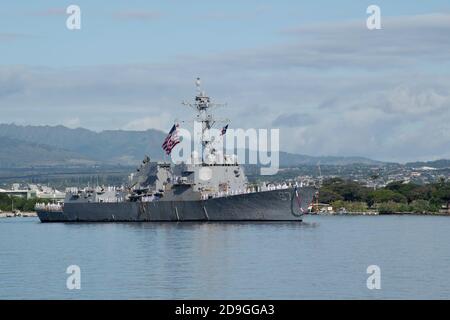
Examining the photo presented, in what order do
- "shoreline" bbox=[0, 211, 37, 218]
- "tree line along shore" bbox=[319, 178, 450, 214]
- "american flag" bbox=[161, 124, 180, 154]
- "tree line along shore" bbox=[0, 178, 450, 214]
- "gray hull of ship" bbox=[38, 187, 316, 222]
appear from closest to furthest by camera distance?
"gray hull of ship" bbox=[38, 187, 316, 222], "american flag" bbox=[161, 124, 180, 154], "tree line along shore" bbox=[319, 178, 450, 214], "tree line along shore" bbox=[0, 178, 450, 214], "shoreline" bbox=[0, 211, 37, 218]

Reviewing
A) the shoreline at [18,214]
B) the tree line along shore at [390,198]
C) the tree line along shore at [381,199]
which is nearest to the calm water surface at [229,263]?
the tree line along shore at [390,198]

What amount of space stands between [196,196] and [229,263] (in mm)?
36041

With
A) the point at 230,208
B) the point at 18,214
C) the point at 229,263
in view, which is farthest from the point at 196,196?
the point at 18,214

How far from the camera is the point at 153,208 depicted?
9306 cm

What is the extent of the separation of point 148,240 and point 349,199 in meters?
91.1

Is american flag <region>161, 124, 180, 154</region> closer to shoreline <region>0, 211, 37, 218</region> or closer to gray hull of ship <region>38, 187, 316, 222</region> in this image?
gray hull of ship <region>38, 187, 316, 222</region>

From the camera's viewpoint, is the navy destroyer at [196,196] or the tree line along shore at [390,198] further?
the tree line along shore at [390,198]

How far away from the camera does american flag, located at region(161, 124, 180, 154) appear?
85.4 metres

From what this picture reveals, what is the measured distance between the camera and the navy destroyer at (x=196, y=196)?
274 ft

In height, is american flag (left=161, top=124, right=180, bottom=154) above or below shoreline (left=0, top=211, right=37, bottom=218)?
above

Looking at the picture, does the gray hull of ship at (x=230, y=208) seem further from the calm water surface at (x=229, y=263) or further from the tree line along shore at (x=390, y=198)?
the tree line along shore at (x=390, y=198)

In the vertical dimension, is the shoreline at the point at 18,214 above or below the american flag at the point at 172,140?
below

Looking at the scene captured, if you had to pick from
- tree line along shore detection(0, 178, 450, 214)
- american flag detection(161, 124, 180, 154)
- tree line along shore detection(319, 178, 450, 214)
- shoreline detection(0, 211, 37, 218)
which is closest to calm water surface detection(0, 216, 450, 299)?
american flag detection(161, 124, 180, 154)

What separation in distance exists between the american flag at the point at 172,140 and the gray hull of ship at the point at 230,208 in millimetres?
4855
